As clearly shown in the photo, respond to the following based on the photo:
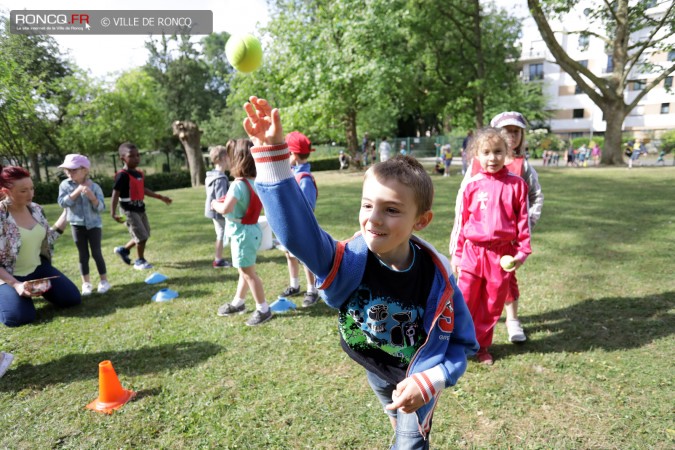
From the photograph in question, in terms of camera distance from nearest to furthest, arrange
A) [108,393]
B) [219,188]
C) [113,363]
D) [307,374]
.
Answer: [108,393] → [307,374] → [113,363] → [219,188]

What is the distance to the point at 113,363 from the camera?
3.75 metres

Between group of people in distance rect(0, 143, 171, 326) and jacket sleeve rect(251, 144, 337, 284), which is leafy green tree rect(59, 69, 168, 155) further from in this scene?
jacket sleeve rect(251, 144, 337, 284)

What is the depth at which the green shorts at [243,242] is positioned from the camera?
434 centimetres

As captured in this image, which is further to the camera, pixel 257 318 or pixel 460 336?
pixel 257 318

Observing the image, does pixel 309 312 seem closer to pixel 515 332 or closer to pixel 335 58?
pixel 515 332

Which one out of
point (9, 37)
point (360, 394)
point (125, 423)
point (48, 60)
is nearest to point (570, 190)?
point (360, 394)

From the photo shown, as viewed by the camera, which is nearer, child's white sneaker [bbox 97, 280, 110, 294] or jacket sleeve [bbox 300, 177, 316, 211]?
jacket sleeve [bbox 300, 177, 316, 211]

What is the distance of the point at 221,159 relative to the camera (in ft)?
19.0

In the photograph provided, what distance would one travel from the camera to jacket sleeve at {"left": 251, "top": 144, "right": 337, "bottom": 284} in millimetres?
1295

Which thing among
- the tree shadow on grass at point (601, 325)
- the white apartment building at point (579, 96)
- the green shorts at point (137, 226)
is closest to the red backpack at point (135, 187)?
the green shorts at point (137, 226)

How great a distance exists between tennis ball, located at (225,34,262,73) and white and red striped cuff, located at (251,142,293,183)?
4.64 feet

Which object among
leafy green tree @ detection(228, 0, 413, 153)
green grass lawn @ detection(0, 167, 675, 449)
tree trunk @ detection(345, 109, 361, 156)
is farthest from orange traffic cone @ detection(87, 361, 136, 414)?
tree trunk @ detection(345, 109, 361, 156)

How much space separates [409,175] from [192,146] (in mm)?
21702

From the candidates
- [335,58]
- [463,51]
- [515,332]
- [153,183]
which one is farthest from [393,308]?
[463,51]
